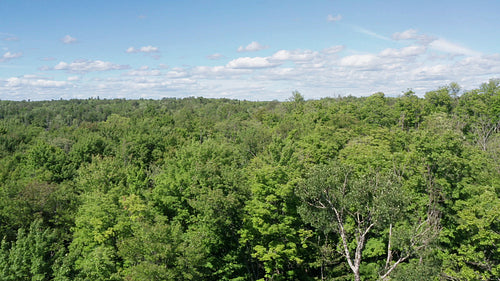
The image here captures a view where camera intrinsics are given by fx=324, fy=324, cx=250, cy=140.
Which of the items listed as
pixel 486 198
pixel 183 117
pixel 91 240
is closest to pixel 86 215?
pixel 91 240

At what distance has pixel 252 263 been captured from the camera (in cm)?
3019

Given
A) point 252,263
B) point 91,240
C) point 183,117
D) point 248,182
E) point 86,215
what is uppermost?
point 183,117

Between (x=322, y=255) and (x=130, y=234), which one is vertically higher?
(x=130, y=234)

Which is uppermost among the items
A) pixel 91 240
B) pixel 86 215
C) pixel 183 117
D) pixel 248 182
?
pixel 183 117

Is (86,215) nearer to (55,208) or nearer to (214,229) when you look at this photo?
(55,208)

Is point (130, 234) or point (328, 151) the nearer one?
point (130, 234)

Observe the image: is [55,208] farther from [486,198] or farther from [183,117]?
[183,117]

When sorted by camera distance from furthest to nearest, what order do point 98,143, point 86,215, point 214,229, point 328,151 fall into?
point 98,143 < point 328,151 < point 86,215 < point 214,229

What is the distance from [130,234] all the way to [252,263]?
11352 millimetres

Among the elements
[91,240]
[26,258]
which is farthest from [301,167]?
[26,258]

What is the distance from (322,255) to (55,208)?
26.4m

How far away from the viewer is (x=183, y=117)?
80.5m

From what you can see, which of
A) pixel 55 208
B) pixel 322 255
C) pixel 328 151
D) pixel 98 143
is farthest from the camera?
pixel 98 143

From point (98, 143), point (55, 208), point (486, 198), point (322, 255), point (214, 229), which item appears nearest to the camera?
point (486, 198)
